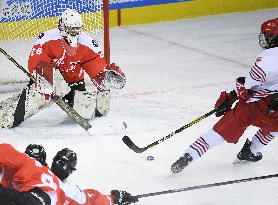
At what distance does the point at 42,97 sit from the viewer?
3.86m

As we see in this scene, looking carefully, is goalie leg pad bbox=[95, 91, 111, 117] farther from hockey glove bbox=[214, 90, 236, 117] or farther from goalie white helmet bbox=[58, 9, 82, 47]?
hockey glove bbox=[214, 90, 236, 117]

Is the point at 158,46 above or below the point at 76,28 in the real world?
below

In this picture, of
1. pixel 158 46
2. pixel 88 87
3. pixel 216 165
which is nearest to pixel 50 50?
pixel 88 87

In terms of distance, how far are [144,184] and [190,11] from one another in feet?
17.7

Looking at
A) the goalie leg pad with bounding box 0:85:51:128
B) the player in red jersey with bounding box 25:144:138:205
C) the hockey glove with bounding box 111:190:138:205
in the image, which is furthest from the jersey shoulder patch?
the player in red jersey with bounding box 25:144:138:205

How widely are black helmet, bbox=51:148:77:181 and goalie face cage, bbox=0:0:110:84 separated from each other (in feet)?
9.20

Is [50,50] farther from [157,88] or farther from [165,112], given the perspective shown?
[157,88]

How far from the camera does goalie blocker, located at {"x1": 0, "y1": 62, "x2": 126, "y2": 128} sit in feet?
12.6

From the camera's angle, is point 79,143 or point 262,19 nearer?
point 79,143

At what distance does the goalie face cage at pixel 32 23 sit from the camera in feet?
16.4

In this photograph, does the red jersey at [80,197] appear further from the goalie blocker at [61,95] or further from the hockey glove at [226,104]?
the goalie blocker at [61,95]

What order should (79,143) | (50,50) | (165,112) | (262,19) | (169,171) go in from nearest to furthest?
1. (169,171)
2. (79,143)
3. (50,50)
4. (165,112)
5. (262,19)

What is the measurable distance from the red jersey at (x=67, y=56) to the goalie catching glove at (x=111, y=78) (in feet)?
0.17

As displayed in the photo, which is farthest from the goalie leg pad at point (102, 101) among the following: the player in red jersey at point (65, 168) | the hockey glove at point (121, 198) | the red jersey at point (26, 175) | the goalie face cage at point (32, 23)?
the red jersey at point (26, 175)
